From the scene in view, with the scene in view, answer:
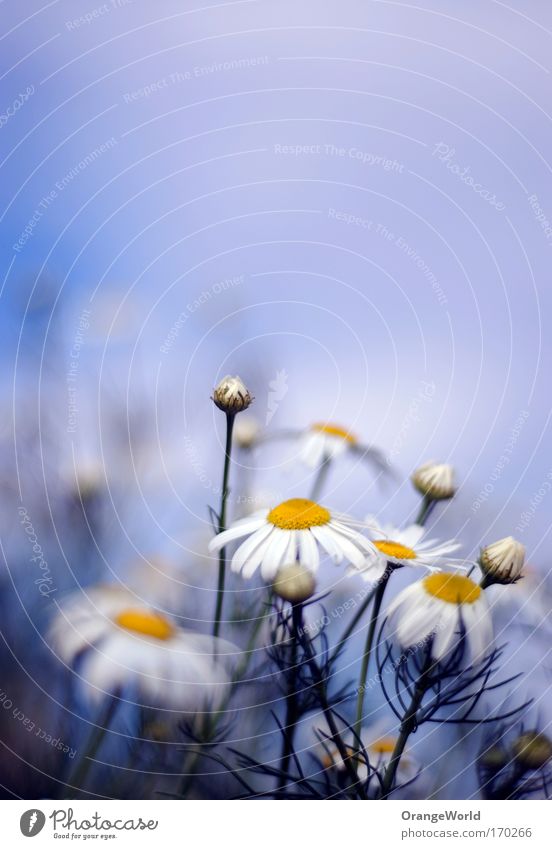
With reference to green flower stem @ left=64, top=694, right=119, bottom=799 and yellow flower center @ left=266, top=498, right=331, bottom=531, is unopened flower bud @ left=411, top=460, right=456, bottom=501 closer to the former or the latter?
yellow flower center @ left=266, top=498, right=331, bottom=531

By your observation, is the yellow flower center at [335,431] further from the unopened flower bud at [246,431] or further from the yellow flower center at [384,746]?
the yellow flower center at [384,746]

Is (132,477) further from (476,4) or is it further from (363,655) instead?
(476,4)

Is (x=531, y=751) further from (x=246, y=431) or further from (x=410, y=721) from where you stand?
(x=246, y=431)

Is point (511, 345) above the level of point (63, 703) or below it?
above

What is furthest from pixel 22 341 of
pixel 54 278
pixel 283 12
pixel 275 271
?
pixel 283 12
